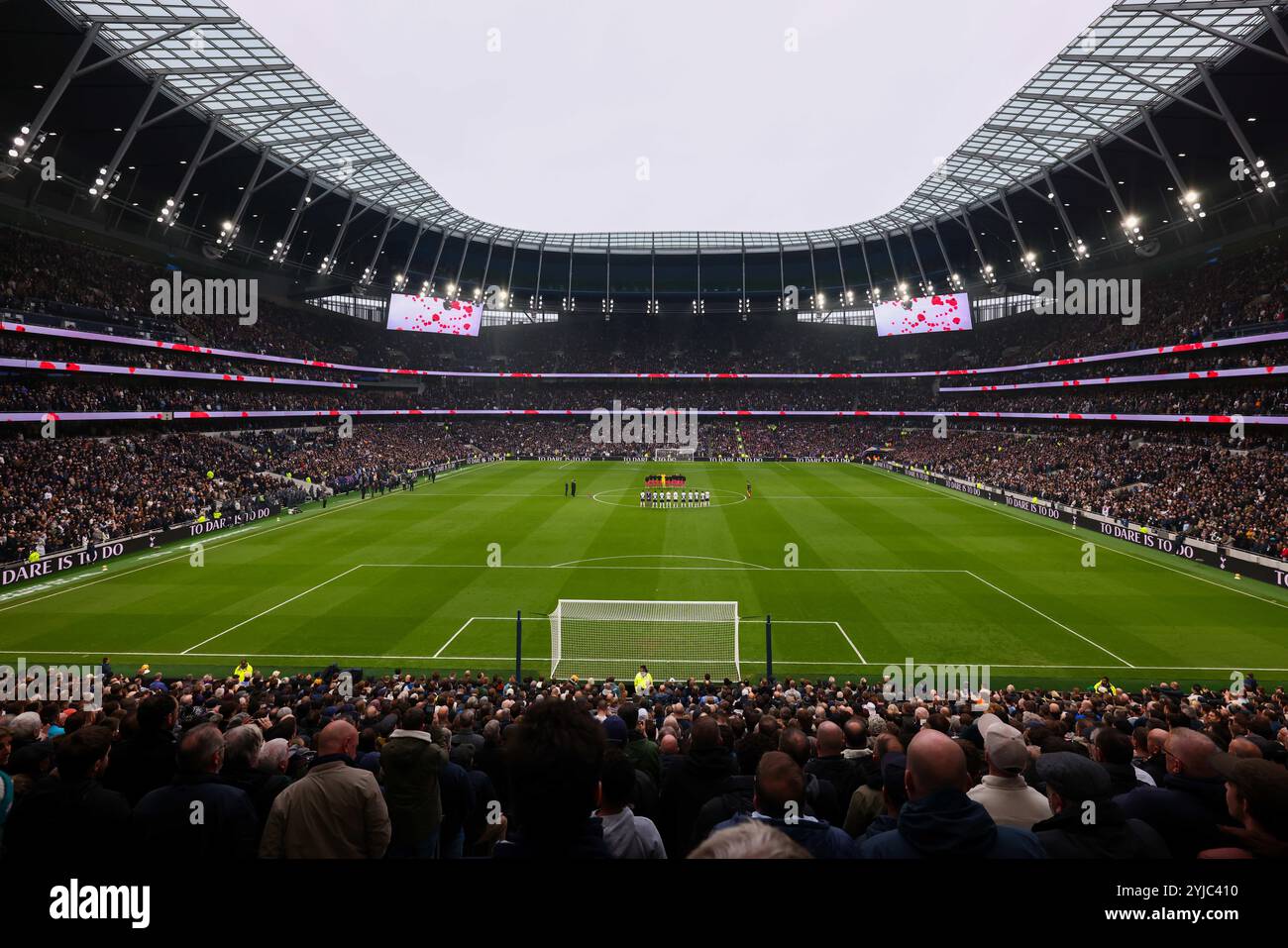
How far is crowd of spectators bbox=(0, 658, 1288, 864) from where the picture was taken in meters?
2.92

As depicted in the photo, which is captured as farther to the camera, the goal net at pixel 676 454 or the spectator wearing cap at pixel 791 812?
the goal net at pixel 676 454

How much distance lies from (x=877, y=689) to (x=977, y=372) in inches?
2907

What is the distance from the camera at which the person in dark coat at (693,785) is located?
512cm

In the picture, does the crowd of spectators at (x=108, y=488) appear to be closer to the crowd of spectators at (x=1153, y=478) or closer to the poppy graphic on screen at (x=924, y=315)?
the crowd of spectators at (x=1153, y=478)

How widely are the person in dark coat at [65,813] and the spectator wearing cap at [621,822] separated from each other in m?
3.26

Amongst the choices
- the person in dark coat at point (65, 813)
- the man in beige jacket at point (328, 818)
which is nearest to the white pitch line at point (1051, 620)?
the man in beige jacket at point (328, 818)

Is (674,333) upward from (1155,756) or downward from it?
upward

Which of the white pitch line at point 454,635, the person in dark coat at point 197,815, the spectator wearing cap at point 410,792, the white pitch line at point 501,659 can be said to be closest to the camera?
the person in dark coat at point 197,815

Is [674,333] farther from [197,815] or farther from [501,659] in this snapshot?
[197,815]

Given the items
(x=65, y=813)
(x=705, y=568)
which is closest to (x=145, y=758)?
(x=65, y=813)

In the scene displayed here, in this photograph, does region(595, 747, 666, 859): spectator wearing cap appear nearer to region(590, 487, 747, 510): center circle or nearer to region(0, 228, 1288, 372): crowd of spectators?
region(590, 487, 747, 510): center circle

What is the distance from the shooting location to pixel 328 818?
163 inches

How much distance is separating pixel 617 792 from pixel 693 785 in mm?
1910
